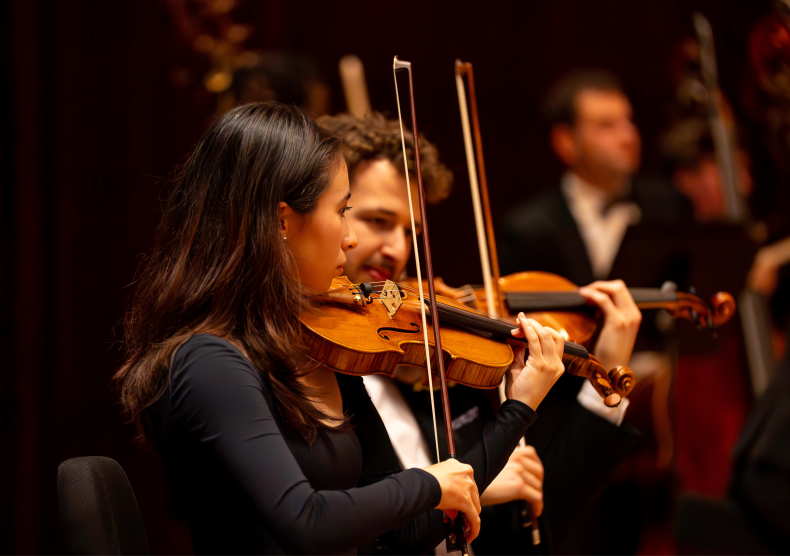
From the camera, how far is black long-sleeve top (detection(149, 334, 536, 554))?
0.88 metres

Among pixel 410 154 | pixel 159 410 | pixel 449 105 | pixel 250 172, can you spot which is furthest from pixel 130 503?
pixel 449 105

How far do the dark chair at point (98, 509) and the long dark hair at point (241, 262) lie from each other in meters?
0.09

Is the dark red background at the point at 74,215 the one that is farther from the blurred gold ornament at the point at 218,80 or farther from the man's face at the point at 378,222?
the man's face at the point at 378,222

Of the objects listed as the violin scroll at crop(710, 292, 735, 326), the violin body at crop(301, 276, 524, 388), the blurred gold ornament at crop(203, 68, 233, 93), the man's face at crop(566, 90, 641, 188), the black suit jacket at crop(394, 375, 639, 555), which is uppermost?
the blurred gold ornament at crop(203, 68, 233, 93)

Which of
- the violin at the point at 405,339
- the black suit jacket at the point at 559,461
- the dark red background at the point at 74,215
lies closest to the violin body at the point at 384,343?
the violin at the point at 405,339

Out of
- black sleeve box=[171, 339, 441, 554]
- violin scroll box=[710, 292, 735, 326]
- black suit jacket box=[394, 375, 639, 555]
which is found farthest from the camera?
violin scroll box=[710, 292, 735, 326]

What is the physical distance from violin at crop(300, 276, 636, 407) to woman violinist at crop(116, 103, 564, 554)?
4 centimetres

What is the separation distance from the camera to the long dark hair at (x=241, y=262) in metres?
1.00

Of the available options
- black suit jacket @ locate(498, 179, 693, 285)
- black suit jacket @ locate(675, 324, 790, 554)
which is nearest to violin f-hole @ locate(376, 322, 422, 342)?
black suit jacket @ locate(675, 324, 790, 554)

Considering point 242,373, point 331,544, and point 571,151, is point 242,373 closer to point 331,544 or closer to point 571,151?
point 331,544

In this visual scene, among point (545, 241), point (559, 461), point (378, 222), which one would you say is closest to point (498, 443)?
point (559, 461)

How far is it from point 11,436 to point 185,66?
115 cm

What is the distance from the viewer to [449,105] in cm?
267

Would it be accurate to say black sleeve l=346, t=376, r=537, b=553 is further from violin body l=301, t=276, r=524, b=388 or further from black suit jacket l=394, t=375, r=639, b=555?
black suit jacket l=394, t=375, r=639, b=555
